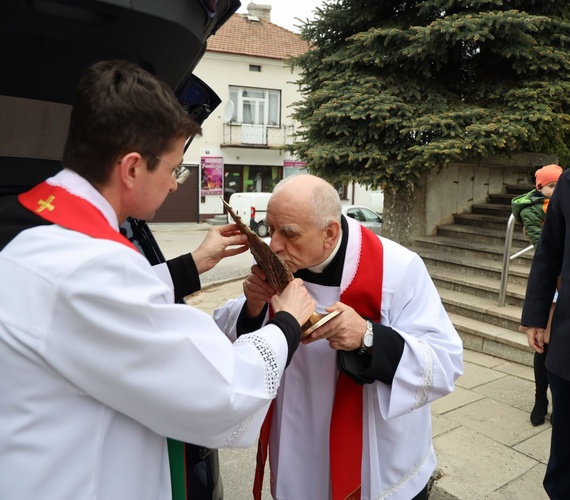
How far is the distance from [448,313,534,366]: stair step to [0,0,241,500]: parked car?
4151 mm

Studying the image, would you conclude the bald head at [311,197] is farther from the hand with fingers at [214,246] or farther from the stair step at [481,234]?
the stair step at [481,234]

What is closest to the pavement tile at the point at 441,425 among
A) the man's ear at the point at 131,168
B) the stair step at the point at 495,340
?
the stair step at the point at 495,340

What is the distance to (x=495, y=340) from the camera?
5562mm

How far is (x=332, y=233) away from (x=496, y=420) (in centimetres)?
299

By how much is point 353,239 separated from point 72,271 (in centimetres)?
115

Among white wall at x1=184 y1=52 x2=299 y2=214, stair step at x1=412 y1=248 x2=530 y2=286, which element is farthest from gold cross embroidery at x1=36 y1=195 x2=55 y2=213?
white wall at x1=184 y1=52 x2=299 y2=214

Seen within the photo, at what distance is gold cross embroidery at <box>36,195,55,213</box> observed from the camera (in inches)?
47.3

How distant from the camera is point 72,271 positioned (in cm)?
107

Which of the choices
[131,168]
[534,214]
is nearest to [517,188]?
[534,214]

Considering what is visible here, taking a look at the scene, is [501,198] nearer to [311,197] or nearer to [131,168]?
[311,197]

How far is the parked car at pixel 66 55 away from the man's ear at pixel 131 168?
55 centimetres

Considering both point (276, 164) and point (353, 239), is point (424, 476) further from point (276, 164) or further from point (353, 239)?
point (276, 164)

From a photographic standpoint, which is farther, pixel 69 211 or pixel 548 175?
pixel 548 175

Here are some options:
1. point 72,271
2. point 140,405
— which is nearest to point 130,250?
point 72,271
